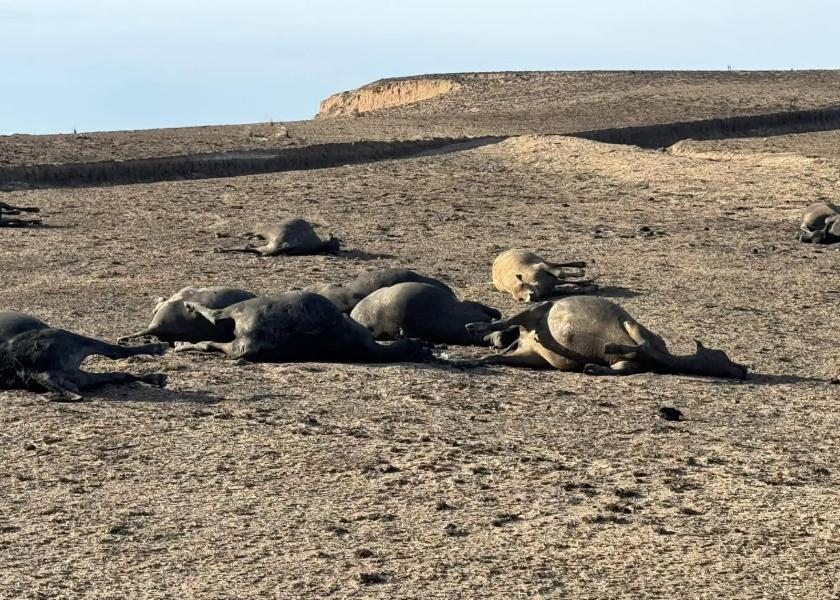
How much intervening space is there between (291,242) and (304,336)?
20.9 feet

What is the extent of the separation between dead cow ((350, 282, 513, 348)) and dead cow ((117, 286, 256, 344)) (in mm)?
980

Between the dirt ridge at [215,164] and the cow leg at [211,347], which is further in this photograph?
the dirt ridge at [215,164]

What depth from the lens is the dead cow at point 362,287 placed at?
38.5ft

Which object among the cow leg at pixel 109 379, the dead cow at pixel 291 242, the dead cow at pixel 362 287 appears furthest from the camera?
the dead cow at pixel 291 242

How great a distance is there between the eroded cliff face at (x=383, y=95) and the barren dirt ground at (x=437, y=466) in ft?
121

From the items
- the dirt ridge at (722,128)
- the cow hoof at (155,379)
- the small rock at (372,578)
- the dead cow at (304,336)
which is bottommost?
the small rock at (372,578)

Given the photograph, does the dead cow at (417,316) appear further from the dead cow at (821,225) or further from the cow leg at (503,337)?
the dead cow at (821,225)

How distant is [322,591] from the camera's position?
5746 mm

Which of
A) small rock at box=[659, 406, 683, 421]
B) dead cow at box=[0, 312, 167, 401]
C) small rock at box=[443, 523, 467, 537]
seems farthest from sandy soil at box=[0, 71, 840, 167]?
small rock at box=[443, 523, 467, 537]

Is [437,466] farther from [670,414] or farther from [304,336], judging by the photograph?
[304,336]

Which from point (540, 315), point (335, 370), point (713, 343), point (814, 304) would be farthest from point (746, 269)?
point (335, 370)

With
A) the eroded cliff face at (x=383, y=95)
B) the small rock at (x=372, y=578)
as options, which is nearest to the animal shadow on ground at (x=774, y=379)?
the small rock at (x=372, y=578)

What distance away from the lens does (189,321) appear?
10953mm

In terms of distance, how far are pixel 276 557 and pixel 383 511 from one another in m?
0.81
